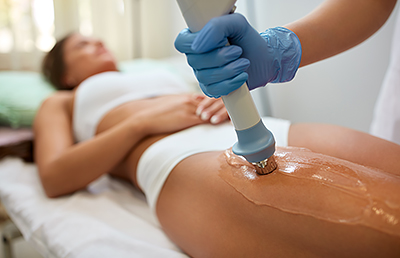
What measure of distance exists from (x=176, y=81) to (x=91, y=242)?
3.04ft

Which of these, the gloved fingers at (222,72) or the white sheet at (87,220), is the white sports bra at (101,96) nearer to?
the white sheet at (87,220)

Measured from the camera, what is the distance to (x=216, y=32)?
1.49 feet

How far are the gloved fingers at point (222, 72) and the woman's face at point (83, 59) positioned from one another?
3.94 ft

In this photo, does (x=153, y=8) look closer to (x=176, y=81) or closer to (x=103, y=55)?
(x=103, y=55)

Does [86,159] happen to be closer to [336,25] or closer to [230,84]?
[230,84]

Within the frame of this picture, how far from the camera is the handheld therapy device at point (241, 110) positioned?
0.47 metres

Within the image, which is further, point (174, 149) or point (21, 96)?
point (21, 96)

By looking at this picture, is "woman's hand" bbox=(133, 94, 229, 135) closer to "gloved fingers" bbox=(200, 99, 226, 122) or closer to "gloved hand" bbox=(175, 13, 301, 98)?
"gloved fingers" bbox=(200, 99, 226, 122)

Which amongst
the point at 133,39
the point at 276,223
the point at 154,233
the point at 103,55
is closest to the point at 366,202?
the point at 276,223

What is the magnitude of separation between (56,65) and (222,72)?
1.43m

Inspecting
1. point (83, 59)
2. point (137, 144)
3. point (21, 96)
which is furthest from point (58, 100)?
point (137, 144)

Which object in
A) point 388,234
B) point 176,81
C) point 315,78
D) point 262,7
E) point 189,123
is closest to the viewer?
point 388,234

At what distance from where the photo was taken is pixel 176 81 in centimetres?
152

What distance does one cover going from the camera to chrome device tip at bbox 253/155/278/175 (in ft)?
1.88
